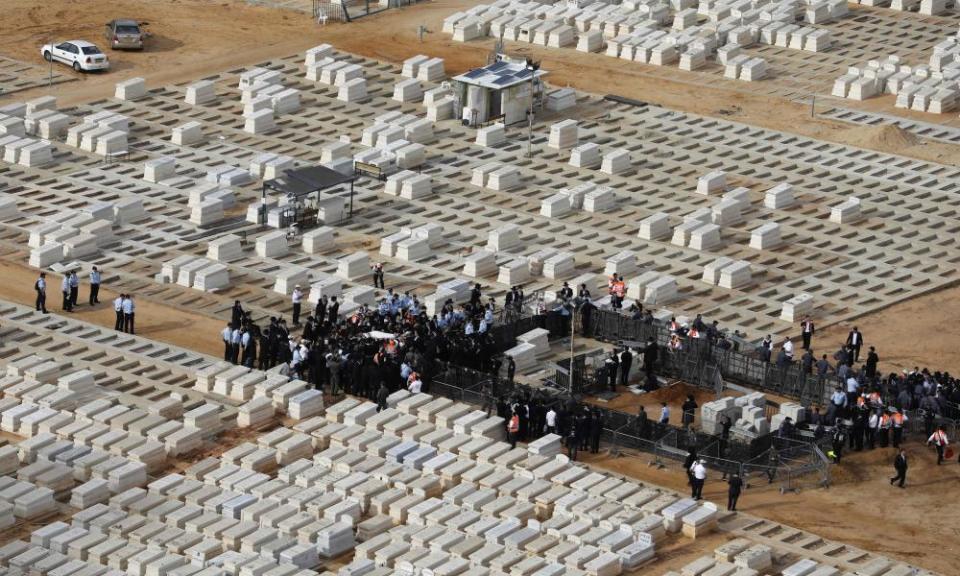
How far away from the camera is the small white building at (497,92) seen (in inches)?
4124

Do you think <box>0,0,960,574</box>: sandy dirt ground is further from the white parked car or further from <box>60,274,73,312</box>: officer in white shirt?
the white parked car

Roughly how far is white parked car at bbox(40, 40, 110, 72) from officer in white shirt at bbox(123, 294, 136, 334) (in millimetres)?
32337

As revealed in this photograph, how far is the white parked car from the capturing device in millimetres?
112000

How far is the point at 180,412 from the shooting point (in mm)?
74812

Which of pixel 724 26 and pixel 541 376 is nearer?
pixel 541 376

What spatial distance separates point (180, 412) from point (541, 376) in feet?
39.1

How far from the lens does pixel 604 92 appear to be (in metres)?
111

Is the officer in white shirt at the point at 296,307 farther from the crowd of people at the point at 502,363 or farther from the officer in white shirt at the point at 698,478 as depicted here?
the officer in white shirt at the point at 698,478

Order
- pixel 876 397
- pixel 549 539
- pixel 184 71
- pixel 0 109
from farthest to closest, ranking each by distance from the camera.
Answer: pixel 184 71 < pixel 0 109 < pixel 876 397 < pixel 549 539

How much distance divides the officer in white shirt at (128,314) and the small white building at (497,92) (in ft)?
88.8

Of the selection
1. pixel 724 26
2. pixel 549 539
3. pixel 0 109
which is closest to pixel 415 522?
pixel 549 539

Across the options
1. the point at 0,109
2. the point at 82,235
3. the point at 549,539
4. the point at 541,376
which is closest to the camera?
the point at 549,539

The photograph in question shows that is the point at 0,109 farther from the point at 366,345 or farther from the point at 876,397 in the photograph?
the point at 876,397

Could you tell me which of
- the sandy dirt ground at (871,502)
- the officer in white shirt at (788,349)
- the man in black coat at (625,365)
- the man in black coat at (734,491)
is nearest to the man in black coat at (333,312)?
the man in black coat at (625,365)
